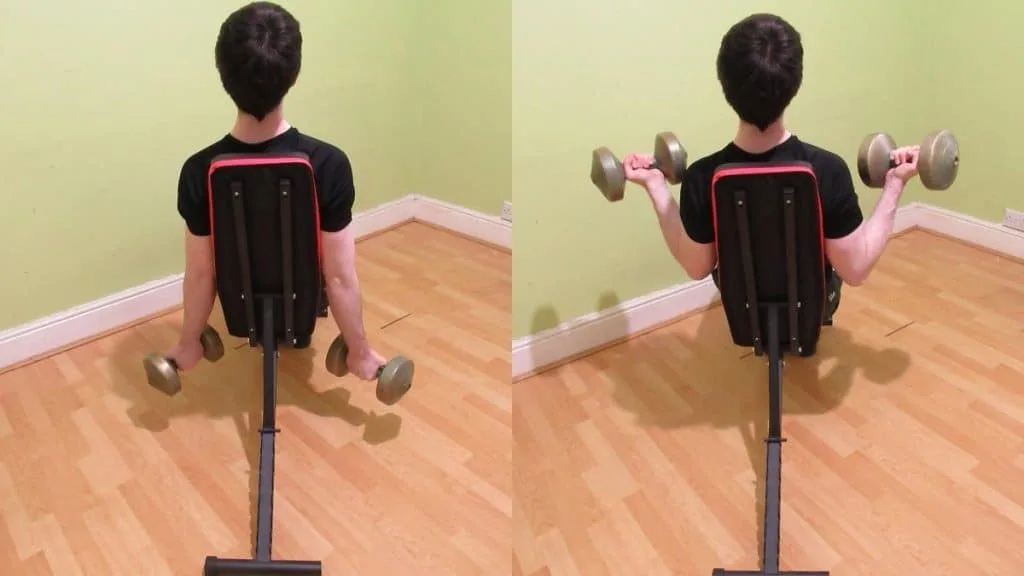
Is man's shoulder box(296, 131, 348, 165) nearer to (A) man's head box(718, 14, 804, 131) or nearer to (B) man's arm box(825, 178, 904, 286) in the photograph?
(A) man's head box(718, 14, 804, 131)

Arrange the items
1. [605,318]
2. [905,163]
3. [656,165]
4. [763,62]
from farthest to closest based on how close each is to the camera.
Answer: [605,318]
[656,165]
[905,163]
[763,62]

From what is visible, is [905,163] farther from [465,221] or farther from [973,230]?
[465,221]

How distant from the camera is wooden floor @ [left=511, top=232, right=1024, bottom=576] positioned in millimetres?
1494

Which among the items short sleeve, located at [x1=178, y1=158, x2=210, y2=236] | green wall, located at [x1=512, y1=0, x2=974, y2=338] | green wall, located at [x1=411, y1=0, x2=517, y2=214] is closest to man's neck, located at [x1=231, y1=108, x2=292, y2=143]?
short sleeve, located at [x1=178, y1=158, x2=210, y2=236]

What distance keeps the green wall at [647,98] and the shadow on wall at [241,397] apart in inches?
20.1

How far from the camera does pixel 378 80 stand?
2.77 meters

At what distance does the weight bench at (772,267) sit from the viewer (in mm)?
1396

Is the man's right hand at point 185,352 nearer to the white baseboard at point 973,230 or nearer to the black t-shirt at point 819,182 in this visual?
the black t-shirt at point 819,182

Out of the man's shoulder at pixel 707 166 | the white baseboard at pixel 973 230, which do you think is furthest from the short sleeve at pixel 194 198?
the white baseboard at pixel 973 230

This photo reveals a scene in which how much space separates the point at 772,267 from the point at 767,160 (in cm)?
21

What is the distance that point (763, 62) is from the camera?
4.45 feet

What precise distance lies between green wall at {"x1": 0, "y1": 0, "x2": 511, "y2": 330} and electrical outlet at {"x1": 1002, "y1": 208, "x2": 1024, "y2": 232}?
1759 millimetres

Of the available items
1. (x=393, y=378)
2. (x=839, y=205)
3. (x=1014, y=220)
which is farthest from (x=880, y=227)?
(x=1014, y=220)

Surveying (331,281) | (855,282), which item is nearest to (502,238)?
(331,281)
